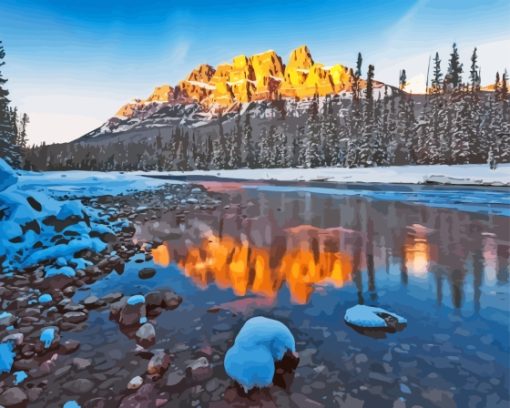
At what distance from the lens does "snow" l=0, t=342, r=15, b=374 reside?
419 cm

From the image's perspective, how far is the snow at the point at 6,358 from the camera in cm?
419

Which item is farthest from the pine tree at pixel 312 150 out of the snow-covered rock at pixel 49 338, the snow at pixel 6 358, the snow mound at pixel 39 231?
the snow at pixel 6 358

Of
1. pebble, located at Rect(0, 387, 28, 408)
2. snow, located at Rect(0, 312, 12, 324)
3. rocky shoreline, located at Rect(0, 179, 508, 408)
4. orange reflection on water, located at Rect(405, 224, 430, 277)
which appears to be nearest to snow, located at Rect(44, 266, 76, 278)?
rocky shoreline, located at Rect(0, 179, 508, 408)

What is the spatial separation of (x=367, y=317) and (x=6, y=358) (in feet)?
17.7

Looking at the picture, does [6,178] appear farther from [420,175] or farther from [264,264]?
[420,175]

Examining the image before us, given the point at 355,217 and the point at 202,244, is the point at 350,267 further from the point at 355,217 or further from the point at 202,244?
the point at 355,217

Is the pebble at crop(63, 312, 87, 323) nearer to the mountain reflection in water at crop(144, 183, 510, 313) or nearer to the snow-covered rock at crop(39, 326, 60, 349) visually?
the snow-covered rock at crop(39, 326, 60, 349)

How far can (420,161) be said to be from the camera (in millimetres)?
52781

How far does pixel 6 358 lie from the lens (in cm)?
428

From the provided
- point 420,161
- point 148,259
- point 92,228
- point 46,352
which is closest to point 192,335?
point 46,352

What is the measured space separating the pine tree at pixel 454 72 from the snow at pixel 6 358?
68581 mm

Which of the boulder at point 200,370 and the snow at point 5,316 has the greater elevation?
the snow at point 5,316

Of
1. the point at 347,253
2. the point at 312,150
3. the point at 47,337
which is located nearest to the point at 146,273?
the point at 47,337

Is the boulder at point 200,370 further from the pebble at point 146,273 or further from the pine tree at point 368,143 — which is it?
the pine tree at point 368,143
